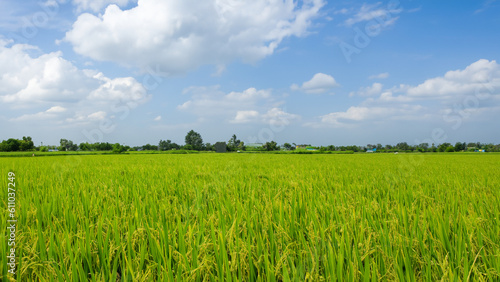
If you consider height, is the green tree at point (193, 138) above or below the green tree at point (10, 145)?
above

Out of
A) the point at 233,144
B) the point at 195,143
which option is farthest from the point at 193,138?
the point at 233,144

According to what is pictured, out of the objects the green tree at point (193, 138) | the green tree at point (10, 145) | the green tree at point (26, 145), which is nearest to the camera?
the green tree at point (10, 145)

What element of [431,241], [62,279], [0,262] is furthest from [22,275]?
[431,241]

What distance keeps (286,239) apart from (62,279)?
129 centimetres

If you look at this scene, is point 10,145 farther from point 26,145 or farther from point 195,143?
point 195,143

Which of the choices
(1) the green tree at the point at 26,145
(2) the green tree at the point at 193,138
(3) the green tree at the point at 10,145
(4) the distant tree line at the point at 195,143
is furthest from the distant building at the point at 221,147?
(3) the green tree at the point at 10,145

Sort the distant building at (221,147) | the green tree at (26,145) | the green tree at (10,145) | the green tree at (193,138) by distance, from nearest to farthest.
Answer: the green tree at (10,145), the green tree at (26,145), the distant building at (221,147), the green tree at (193,138)

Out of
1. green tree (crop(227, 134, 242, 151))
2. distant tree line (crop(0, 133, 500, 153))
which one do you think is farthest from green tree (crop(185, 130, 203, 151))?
green tree (crop(227, 134, 242, 151))

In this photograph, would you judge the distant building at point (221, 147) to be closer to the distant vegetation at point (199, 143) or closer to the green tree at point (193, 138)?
the distant vegetation at point (199, 143)

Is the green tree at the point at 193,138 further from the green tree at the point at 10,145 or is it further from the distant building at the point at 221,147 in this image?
the green tree at the point at 10,145

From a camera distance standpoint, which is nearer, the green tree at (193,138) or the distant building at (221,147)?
the distant building at (221,147)

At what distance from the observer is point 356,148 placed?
65812 mm

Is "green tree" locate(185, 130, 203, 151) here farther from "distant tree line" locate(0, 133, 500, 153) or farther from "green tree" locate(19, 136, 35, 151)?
"green tree" locate(19, 136, 35, 151)

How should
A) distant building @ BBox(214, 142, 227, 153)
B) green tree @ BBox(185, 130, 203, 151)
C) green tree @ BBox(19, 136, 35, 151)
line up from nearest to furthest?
1. green tree @ BBox(19, 136, 35, 151)
2. distant building @ BBox(214, 142, 227, 153)
3. green tree @ BBox(185, 130, 203, 151)
